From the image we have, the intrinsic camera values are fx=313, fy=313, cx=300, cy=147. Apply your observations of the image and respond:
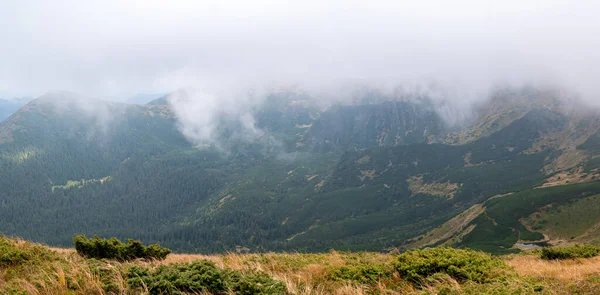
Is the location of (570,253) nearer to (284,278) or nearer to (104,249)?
(284,278)

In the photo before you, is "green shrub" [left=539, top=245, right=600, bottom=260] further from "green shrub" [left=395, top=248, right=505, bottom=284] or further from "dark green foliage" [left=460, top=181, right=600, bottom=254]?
"dark green foliage" [left=460, top=181, right=600, bottom=254]

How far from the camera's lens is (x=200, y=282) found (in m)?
7.48

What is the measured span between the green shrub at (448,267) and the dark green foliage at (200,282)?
4421 millimetres

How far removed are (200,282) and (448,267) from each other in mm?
7274

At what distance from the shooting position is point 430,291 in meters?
7.16

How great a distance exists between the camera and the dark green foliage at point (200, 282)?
23.2 feet

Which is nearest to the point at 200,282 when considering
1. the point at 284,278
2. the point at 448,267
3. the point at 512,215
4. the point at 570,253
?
the point at 284,278

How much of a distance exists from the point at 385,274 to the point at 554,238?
16010 cm

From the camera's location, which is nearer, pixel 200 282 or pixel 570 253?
pixel 200 282

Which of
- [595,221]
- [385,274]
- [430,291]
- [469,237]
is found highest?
[430,291]

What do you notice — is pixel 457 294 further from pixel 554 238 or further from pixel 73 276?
pixel 554 238

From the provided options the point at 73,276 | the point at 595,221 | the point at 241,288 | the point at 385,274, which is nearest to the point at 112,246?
the point at 73,276

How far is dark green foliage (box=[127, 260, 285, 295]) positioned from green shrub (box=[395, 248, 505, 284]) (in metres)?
4.42

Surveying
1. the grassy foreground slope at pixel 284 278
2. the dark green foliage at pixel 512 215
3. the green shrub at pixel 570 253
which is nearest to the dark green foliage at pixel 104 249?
the grassy foreground slope at pixel 284 278
